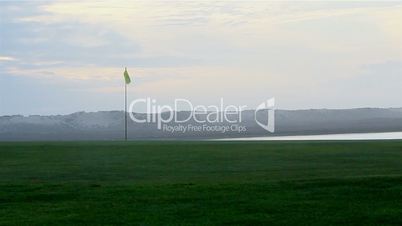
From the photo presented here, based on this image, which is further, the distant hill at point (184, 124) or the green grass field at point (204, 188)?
the distant hill at point (184, 124)

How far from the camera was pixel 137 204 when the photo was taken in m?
19.7

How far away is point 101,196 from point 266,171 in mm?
8811

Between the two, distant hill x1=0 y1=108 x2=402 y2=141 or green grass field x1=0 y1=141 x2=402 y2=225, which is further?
distant hill x1=0 y1=108 x2=402 y2=141

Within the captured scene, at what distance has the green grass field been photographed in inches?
699

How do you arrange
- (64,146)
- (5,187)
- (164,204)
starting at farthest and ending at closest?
1. (64,146)
2. (5,187)
3. (164,204)

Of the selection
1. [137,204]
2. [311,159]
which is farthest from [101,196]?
[311,159]

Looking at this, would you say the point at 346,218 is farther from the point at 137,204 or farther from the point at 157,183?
the point at 157,183

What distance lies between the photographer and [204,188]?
2209 centimetres

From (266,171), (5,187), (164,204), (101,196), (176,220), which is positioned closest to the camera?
(176,220)

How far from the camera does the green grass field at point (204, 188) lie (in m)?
17.8

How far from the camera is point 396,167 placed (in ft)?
94.8

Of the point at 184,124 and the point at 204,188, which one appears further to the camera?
the point at 184,124

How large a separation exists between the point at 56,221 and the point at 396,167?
1498 centimetres

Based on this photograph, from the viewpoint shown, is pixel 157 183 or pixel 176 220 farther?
pixel 157 183
